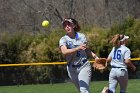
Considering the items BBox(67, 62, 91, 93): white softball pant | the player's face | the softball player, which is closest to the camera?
BBox(67, 62, 91, 93): white softball pant

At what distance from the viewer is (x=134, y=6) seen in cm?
3156

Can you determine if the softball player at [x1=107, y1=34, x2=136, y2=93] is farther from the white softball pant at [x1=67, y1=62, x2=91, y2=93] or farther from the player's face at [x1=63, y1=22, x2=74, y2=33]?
the player's face at [x1=63, y1=22, x2=74, y2=33]

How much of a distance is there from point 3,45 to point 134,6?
11.5m

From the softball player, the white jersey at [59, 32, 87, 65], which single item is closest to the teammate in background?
the white jersey at [59, 32, 87, 65]

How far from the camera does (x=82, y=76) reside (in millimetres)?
8320

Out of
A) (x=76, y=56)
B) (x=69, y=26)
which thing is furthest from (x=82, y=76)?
(x=69, y=26)

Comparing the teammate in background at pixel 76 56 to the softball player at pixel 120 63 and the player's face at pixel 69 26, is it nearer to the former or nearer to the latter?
the player's face at pixel 69 26

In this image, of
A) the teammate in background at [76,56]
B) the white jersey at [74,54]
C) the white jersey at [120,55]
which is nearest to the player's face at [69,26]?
the teammate in background at [76,56]

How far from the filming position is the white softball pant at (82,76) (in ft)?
27.2

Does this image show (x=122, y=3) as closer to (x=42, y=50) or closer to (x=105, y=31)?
(x=105, y=31)

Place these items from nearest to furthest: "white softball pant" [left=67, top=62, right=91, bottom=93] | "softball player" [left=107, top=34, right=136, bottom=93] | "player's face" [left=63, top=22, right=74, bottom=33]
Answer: "white softball pant" [left=67, top=62, right=91, bottom=93] < "player's face" [left=63, top=22, right=74, bottom=33] < "softball player" [left=107, top=34, right=136, bottom=93]

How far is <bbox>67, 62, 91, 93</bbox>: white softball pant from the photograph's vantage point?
8281 mm

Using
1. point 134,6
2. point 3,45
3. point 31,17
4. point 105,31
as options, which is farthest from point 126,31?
point 31,17

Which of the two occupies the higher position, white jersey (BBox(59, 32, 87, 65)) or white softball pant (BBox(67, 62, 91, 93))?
white jersey (BBox(59, 32, 87, 65))
